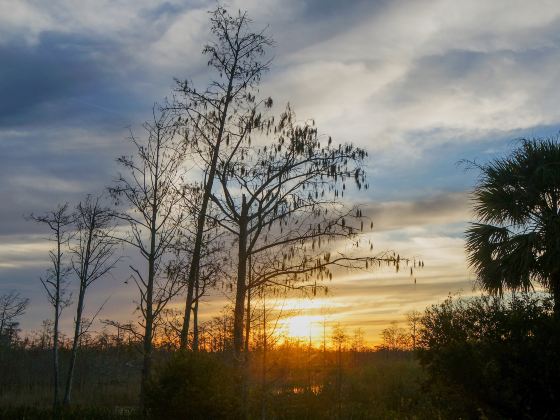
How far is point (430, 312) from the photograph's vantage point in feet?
49.9

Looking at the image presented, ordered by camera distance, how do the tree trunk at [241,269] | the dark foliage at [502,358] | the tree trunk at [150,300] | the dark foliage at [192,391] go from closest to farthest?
the dark foliage at [502,358], the dark foliage at [192,391], the tree trunk at [241,269], the tree trunk at [150,300]

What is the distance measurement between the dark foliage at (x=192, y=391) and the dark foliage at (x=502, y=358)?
460 centimetres

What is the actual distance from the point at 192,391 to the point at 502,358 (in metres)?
6.29

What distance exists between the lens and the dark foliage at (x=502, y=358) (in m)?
11.3

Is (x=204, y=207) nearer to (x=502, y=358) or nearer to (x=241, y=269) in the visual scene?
(x=241, y=269)

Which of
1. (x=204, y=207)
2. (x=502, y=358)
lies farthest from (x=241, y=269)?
(x=502, y=358)

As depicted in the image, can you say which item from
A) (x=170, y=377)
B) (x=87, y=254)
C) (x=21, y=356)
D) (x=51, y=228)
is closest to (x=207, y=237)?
(x=170, y=377)

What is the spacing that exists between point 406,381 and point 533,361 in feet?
51.0

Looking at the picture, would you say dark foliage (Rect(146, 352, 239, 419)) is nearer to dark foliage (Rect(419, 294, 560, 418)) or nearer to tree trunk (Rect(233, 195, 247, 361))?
tree trunk (Rect(233, 195, 247, 361))

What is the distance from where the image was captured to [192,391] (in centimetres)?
1271

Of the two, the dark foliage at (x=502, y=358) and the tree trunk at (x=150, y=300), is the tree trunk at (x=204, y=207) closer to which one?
the tree trunk at (x=150, y=300)

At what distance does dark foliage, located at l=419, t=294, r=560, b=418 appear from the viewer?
11.3 m

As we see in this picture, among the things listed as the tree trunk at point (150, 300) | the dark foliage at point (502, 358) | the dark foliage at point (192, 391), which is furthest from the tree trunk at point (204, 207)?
the dark foliage at point (502, 358)

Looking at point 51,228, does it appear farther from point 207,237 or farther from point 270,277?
point 270,277
